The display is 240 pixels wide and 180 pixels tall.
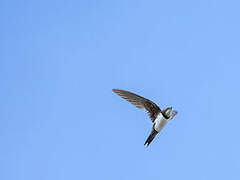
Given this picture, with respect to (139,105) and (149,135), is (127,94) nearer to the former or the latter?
(139,105)

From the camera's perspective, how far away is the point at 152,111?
984 centimetres

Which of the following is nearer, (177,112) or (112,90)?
(177,112)

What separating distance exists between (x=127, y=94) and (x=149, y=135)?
3.99 ft

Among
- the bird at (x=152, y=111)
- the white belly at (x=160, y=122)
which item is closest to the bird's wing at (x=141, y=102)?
the bird at (x=152, y=111)

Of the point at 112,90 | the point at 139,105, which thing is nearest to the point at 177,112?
the point at 139,105

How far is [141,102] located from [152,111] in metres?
0.37

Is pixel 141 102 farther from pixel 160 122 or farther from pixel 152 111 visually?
pixel 160 122

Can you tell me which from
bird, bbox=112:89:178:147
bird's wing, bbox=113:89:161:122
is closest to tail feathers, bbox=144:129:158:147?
bird, bbox=112:89:178:147

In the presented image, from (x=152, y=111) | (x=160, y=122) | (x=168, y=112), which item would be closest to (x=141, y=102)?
(x=152, y=111)

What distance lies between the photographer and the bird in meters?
9.23

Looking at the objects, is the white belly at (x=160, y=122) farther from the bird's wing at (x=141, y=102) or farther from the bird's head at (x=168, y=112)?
the bird's wing at (x=141, y=102)

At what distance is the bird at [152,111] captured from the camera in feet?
30.3

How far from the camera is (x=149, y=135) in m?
9.47

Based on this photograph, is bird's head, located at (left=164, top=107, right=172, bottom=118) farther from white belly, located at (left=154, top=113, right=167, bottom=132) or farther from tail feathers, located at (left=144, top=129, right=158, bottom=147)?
tail feathers, located at (left=144, top=129, right=158, bottom=147)
